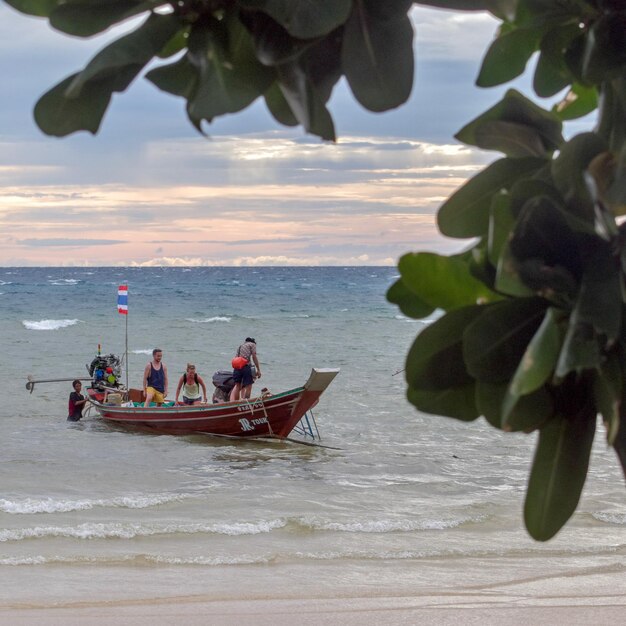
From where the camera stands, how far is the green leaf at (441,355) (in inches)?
29.8

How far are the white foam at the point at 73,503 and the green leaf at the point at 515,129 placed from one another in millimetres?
11120

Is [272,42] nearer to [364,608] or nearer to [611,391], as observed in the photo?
[611,391]

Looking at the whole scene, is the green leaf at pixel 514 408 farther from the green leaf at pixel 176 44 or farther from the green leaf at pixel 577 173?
the green leaf at pixel 176 44

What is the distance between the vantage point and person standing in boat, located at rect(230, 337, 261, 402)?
1755 centimetres

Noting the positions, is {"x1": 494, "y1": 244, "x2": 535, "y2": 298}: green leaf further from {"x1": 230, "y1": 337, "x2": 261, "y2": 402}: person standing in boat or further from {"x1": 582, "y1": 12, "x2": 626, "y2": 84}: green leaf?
{"x1": 230, "y1": 337, "x2": 261, "y2": 402}: person standing in boat

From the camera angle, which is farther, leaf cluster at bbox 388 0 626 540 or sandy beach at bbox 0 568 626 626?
sandy beach at bbox 0 568 626 626

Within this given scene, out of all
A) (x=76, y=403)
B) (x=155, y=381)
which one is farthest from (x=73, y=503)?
(x=76, y=403)

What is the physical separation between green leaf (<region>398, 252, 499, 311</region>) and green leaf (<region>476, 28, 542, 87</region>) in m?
0.22

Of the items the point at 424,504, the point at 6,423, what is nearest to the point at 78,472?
the point at 424,504

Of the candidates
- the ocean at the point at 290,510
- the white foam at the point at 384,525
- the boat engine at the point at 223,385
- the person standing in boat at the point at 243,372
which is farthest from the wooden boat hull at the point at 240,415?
the white foam at the point at 384,525

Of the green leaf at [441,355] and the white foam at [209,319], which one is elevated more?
the green leaf at [441,355]

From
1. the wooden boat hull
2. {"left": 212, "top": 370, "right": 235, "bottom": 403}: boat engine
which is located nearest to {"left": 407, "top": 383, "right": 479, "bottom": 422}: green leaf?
the wooden boat hull

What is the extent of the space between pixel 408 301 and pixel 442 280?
0.16ft

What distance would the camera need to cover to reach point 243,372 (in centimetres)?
1769
